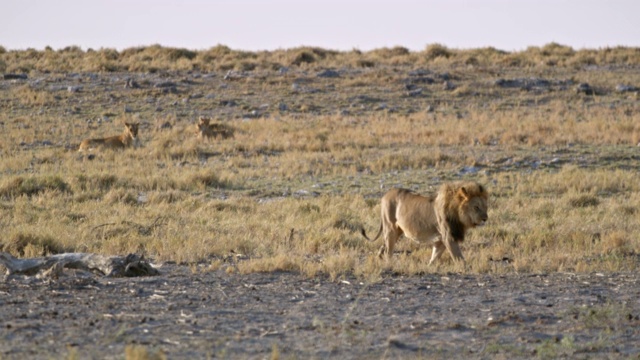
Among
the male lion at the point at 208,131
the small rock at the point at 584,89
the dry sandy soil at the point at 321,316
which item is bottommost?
the dry sandy soil at the point at 321,316

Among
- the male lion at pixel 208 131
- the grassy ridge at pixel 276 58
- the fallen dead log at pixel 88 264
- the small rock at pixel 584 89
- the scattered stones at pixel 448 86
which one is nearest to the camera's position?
the fallen dead log at pixel 88 264

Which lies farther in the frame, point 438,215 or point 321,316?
point 438,215

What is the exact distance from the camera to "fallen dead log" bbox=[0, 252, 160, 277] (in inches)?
412

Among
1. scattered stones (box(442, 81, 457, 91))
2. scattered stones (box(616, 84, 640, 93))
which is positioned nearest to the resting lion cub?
scattered stones (box(442, 81, 457, 91))

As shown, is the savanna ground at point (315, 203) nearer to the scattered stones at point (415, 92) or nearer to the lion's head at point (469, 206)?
the scattered stones at point (415, 92)

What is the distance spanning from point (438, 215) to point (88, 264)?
4.04 metres

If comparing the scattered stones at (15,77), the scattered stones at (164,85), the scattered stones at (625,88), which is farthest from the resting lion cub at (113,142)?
the scattered stones at (625,88)

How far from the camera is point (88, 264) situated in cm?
1065

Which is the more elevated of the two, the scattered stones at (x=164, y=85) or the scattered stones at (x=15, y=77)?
the scattered stones at (x=15, y=77)

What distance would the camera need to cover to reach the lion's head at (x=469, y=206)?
460 inches

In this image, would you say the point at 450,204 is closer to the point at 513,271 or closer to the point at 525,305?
the point at 513,271

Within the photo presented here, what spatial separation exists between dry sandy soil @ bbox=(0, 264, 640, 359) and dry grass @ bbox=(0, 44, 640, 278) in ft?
2.79

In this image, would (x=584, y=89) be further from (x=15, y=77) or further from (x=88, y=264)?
(x=88, y=264)

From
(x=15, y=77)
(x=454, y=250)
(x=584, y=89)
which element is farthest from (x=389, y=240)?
(x=15, y=77)
